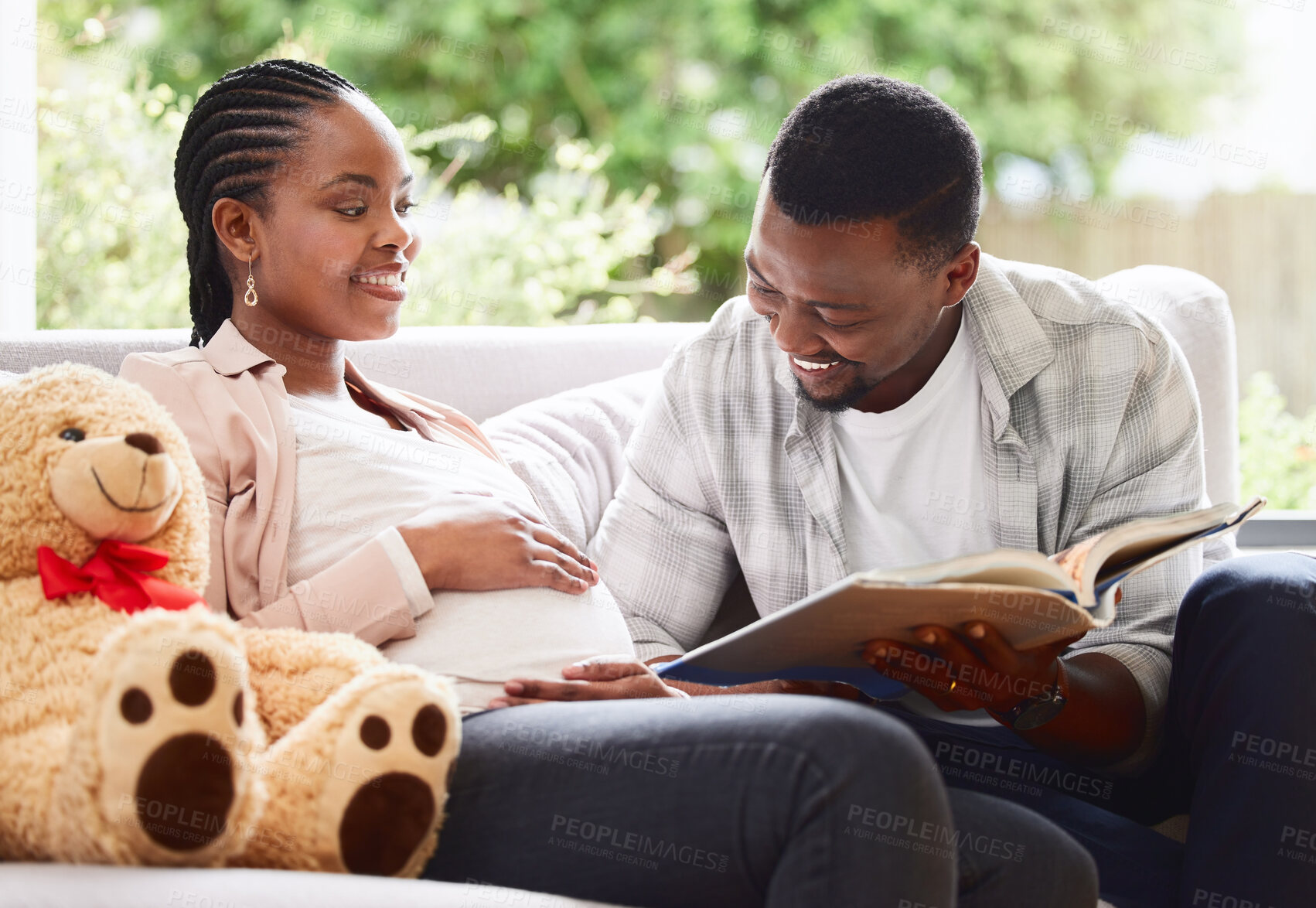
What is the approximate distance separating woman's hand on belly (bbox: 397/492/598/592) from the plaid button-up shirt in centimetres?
26

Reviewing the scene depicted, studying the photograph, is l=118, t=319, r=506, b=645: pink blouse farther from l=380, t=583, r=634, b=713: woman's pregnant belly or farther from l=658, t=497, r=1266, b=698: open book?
l=658, t=497, r=1266, b=698: open book

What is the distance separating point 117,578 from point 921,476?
97 cm

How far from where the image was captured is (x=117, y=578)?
95cm

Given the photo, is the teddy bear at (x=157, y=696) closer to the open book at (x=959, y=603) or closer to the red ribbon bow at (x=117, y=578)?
the red ribbon bow at (x=117, y=578)

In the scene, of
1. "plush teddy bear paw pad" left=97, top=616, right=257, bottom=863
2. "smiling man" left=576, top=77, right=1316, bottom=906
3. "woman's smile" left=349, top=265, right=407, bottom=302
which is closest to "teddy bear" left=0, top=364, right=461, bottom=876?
"plush teddy bear paw pad" left=97, top=616, right=257, bottom=863

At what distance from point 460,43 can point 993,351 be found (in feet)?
13.3

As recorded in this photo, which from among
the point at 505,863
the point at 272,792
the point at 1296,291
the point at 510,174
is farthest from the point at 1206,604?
the point at 510,174

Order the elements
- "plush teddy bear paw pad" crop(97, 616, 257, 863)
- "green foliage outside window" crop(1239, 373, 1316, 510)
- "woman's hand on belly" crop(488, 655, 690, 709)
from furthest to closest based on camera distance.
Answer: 1. "green foliage outside window" crop(1239, 373, 1316, 510)
2. "woman's hand on belly" crop(488, 655, 690, 709)
3. "plush teddy bear paw pad" crop(97, 616, 257, 863)

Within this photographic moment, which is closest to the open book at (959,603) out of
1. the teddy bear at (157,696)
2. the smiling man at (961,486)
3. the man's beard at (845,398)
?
the smiling man at (961,486)

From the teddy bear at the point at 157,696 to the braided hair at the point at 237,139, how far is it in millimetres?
405

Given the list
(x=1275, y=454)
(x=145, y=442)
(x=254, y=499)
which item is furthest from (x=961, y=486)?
(x=1275, y=454)

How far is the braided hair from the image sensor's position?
1317 mm

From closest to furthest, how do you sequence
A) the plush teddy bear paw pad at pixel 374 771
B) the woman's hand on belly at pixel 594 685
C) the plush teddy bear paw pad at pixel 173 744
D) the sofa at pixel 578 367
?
the plush teddy bear paw pad at pixel 173 744 < the plush teddy bear paw pad at pixel 374 771 < the woman's hand on belly at pixel 594 685 < the sofa at pixel 578 367

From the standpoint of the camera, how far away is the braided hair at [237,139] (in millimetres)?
1317
